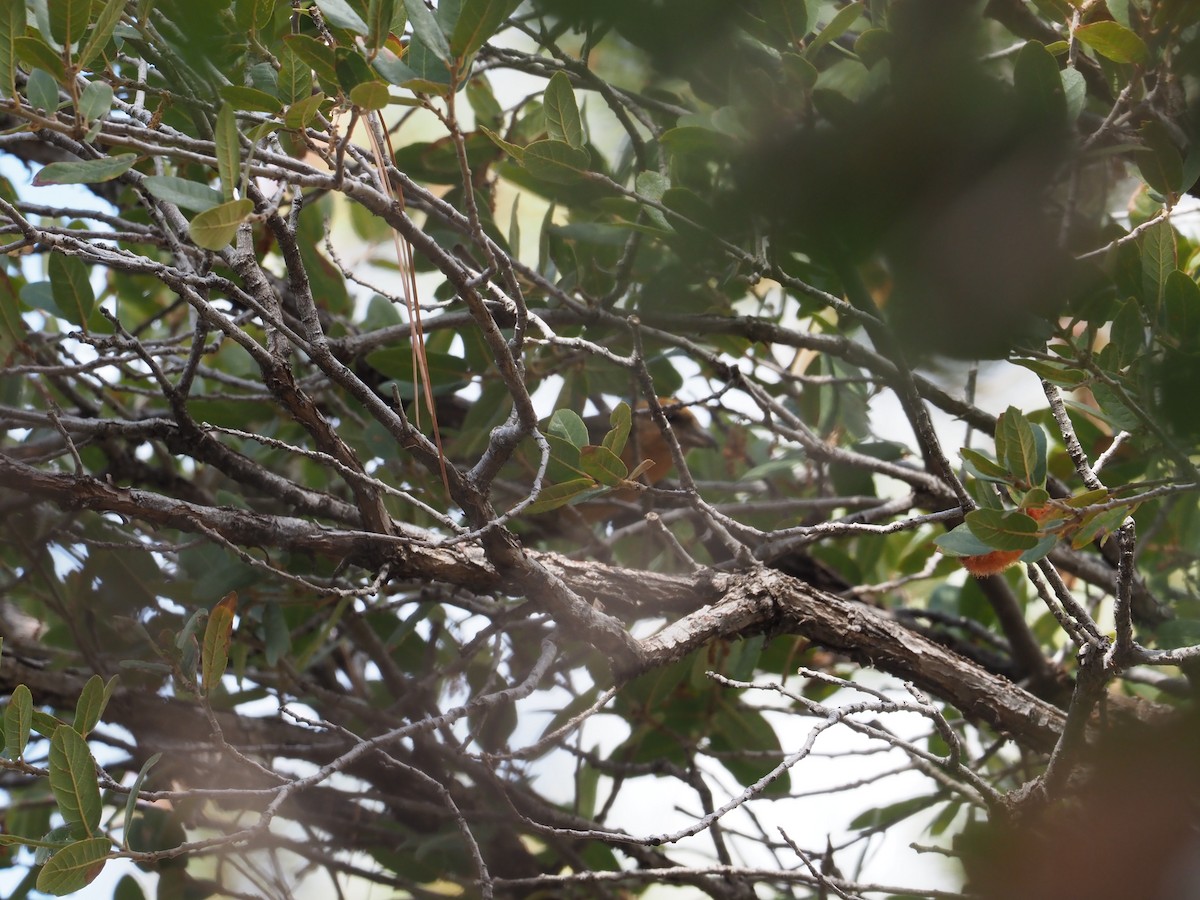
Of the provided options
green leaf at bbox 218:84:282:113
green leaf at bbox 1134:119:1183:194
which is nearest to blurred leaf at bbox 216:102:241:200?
green leaf at bbox 218:84:282:113

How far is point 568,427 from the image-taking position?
3.29ft

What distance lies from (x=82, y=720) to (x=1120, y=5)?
119 centimetres

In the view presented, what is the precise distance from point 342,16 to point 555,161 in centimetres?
27

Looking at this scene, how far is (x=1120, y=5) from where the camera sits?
0.93m

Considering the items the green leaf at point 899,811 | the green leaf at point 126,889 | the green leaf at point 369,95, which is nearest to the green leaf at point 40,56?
the green leaf at point 369,95

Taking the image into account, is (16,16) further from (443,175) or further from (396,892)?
(396,892)

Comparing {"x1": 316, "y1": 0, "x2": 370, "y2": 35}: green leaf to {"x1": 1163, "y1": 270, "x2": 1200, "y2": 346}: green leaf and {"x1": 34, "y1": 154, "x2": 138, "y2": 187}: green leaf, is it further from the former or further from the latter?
{"x1": 1163, "y1": 270, "x2": 1200, "y2": 346}: green leaf

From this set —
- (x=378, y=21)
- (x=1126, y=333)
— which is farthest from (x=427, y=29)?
(x=1126, y=333)

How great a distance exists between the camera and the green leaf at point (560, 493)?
0.94 metres

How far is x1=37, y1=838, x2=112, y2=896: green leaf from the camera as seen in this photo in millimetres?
781

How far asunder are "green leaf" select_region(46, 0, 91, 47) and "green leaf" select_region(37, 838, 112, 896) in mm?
623

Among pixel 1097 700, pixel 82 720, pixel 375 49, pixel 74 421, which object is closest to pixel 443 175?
pixel 74 421

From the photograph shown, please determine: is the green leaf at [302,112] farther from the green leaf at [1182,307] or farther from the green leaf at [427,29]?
the green leaf at [1182,307]

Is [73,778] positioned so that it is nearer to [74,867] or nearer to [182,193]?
[74,867]
